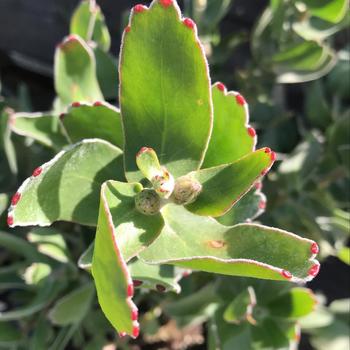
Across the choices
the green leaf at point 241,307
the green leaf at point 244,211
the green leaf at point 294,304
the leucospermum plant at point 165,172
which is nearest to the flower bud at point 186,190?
the leucospermum plant at point 165,172

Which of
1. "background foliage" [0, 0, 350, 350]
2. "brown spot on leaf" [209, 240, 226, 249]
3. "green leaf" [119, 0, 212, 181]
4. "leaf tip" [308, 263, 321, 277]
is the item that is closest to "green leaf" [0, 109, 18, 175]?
"background foliage" [0, 0, 350, 350]

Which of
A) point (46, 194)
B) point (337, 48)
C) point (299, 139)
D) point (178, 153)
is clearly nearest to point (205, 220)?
point (178, 153)

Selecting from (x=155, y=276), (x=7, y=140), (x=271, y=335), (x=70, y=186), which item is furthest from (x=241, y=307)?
(x=7, y=140)

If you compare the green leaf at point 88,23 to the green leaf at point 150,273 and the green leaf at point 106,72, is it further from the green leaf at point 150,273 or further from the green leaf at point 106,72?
the green leaf at point 150,273

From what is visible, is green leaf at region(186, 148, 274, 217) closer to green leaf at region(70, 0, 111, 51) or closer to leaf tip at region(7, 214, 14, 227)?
leaf tip at region(7, 214, 14, 227)

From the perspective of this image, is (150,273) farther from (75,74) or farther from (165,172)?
(75,74)

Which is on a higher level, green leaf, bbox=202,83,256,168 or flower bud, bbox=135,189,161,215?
green leaf, bbox=202,83,256,168

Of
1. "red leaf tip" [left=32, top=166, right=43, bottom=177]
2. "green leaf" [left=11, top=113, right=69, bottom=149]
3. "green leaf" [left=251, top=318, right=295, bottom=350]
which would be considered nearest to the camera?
"red leaf tip" [left=32, top=166, right=43, bottom=177]

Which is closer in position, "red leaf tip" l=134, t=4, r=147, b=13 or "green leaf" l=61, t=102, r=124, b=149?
"red leaf tip" l=134, t=4, r=147, b=13
